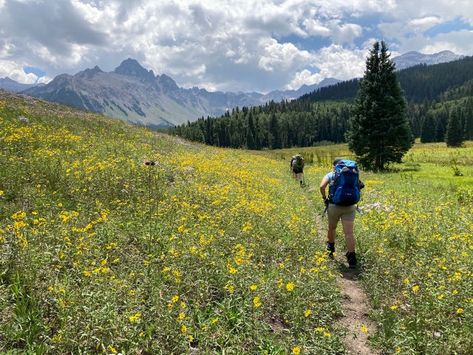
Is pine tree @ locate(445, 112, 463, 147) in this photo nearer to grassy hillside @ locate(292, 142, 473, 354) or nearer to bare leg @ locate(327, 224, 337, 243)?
grassy hillside @ locate(292, 142, 473, 354)

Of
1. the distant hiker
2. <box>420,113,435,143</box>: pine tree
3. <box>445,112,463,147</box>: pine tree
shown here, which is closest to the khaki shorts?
the distant hiker

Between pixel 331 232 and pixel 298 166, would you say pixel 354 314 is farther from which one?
pixel 298 166

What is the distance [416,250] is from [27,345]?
8436 millimetres


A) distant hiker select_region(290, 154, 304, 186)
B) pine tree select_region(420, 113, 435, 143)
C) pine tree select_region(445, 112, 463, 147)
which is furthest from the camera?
pine tree select_region(420, 113, 435, 143)

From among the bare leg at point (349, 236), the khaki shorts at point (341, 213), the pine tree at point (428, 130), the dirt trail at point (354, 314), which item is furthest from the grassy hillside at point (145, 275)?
the pine tree at point (428, 130)

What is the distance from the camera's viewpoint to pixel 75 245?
6.63 metres

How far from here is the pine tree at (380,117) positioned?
34.4m

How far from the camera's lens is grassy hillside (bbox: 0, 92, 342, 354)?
484 centimetres

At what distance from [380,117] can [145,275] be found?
33.6m

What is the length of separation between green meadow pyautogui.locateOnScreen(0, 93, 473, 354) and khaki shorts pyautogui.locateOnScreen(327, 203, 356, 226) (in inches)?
31.0

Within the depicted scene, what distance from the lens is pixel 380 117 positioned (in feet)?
115

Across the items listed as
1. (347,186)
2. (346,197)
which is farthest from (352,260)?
(347,186)

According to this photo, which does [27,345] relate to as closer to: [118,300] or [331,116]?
[118,300]

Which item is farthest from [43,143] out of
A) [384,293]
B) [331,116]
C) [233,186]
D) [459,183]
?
[331,116]
